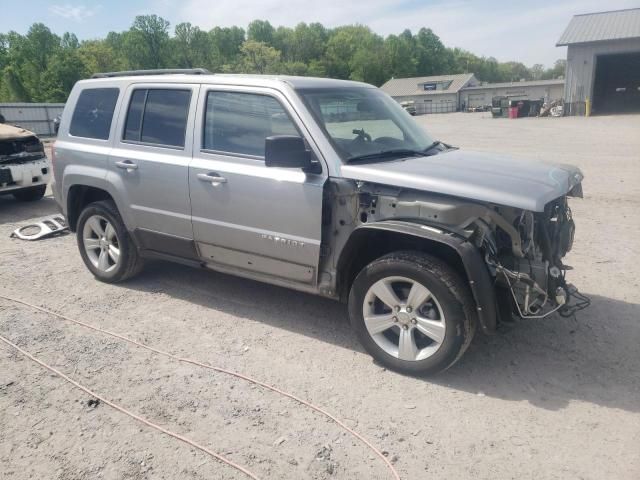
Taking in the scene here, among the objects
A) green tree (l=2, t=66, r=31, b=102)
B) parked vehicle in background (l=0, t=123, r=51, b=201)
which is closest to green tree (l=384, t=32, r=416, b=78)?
green tree (l=2, t=66, r=31, b=102)

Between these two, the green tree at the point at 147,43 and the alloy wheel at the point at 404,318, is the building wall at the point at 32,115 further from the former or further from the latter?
the green tree at the point at 147,43

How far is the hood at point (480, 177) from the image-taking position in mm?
3242

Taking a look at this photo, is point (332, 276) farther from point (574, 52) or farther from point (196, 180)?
point (574, 52)

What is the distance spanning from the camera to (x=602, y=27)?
35.4m

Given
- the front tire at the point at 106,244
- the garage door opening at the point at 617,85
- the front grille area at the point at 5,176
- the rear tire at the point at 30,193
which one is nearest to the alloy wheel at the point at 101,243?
the front tire at the point at 106,244

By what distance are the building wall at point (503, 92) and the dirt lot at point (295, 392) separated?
75508 millimetres

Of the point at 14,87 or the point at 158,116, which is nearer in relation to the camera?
the point at 158,116

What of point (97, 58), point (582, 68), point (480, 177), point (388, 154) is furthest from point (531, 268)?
point (97, 58)

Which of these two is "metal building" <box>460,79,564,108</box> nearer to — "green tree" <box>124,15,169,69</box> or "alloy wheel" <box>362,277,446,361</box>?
"green tree" <box>124,15,169,69</box>

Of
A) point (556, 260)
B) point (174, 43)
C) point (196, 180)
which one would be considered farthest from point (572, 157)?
point (174, 43)

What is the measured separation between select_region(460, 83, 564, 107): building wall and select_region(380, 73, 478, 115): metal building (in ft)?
5.11

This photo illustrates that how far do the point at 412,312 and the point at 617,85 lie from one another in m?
48.9

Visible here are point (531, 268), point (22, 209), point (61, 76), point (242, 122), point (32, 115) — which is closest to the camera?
point (531, 268)

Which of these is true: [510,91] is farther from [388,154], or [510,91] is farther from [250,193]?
[250,193]
